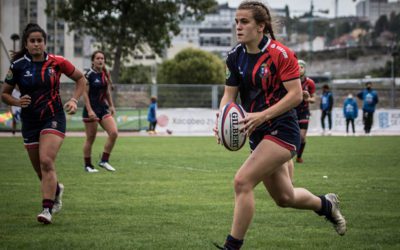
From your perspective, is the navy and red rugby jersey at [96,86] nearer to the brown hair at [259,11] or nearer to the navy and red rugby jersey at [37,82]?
the navy and red rugby jersey at [37,82]

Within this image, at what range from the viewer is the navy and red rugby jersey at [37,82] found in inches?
348

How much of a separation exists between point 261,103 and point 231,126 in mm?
448

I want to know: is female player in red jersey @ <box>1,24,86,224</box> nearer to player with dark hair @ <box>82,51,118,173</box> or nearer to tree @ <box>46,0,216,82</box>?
player with dark hair @ <box>82,51,118,173</box>

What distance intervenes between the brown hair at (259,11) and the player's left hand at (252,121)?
2.88ft

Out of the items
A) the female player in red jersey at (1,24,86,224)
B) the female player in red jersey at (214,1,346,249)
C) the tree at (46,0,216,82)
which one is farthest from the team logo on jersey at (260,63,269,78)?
the tree at (46,0,216,82)

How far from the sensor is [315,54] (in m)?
87.2

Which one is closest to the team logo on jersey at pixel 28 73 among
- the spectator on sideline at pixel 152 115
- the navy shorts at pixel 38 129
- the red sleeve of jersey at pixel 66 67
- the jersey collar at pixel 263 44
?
the red sleeve of jersey at pixel 66 67

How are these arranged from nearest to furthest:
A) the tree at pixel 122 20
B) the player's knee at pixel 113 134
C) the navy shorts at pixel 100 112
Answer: the navy shorts at pixel 100 112
the player's knee at pixel 113 134
the tree at pixel 122 20

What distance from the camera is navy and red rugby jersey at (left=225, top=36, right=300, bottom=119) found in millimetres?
6352

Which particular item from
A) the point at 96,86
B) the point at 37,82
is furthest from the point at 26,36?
the point at 96,86

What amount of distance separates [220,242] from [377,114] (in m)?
32.8

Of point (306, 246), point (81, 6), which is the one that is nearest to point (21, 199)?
point (306, 246)

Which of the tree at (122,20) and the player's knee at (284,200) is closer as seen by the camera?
the player's knee at (284,200)

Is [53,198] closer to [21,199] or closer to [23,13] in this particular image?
[21,199]
